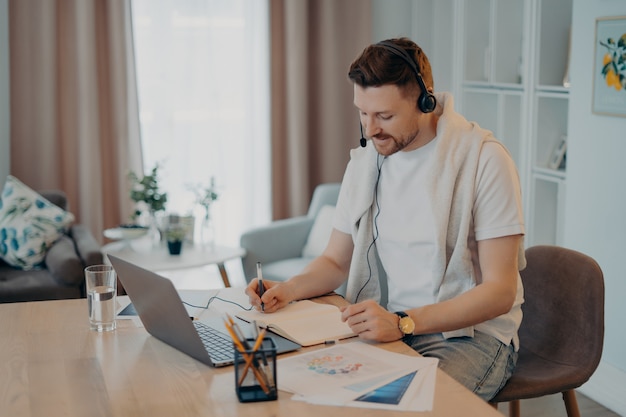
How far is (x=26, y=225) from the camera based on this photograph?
13.1 ft

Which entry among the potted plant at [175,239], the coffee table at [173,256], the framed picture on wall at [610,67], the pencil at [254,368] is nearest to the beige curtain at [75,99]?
the coffee table at [173,256]

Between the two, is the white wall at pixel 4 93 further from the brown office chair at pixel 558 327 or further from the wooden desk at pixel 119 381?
the brown office chair at pixel 558 327

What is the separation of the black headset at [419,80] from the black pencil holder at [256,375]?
785 millimetres

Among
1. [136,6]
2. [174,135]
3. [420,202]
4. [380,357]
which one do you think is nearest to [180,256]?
[174,135]

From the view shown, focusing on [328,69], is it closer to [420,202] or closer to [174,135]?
[174,135]

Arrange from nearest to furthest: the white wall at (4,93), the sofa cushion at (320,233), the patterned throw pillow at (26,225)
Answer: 1. the patterned throw pillow at (26,225)
2. the sofa cushion at (320,233)
3. the white wall at (4,93)

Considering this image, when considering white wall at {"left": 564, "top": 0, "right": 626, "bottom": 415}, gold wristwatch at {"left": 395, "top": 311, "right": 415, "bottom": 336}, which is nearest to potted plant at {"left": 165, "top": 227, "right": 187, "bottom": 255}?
white wall at {"left": 564, "top": 0, "right": 626, "bottom": 415}

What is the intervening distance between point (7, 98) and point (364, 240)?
10.0 ft

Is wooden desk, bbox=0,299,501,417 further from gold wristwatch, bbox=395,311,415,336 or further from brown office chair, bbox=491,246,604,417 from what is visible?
brown office chair, bbox=491,246,604,417

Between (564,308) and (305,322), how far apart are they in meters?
0.74

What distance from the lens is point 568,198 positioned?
3510 mm

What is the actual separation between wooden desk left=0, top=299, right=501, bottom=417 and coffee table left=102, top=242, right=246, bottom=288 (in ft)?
5.66

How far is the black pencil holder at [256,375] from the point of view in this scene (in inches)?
59.7

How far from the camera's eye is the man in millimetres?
1957
